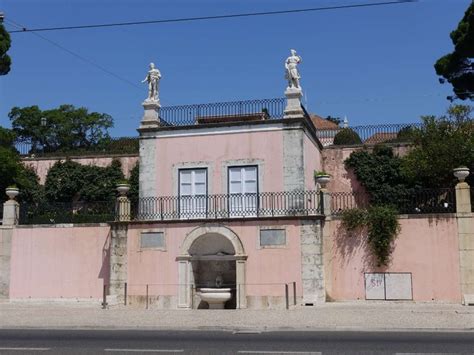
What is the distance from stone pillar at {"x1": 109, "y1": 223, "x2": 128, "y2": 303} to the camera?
22344 mm

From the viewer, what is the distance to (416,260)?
20719 millimetres

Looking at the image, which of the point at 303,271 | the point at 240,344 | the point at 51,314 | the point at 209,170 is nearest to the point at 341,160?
the point at 209,170

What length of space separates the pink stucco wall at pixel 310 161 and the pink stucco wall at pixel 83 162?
32.9 ft

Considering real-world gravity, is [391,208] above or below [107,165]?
below

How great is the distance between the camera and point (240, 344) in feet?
38.2

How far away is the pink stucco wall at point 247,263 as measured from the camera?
21.2m

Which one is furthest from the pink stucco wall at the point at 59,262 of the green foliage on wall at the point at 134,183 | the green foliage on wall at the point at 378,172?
the green foliage on wall at the point at 378,172

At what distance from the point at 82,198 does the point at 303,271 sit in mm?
15279

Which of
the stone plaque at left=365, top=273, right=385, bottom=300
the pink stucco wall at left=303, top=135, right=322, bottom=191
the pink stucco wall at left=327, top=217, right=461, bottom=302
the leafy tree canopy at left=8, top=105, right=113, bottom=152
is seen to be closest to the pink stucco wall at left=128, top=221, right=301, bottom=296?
the pink stucco wall at left=327, top=217, right=461, bottom=302

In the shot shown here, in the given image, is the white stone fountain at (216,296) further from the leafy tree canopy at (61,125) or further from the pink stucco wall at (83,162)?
the leafy tree canopy at (61,125)

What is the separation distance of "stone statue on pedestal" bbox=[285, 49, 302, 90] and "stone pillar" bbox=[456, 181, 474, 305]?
7.32 metres

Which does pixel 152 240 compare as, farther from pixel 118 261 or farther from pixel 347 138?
pixel 347 138

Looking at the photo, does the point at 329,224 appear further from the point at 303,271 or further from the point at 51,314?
the point at 51,314

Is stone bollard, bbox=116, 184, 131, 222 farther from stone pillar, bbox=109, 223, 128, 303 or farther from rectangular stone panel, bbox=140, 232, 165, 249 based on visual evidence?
rectangular stone panel, bbox=140, 232, 165, 249
